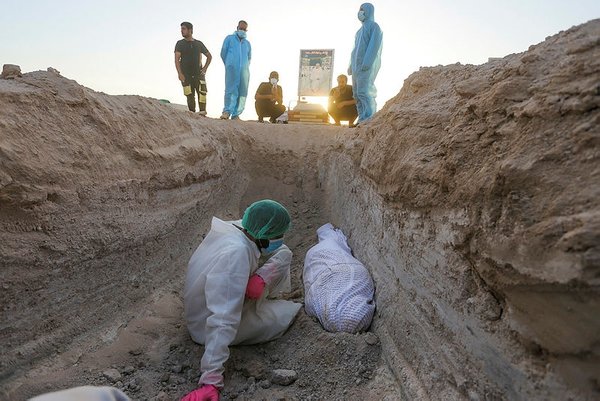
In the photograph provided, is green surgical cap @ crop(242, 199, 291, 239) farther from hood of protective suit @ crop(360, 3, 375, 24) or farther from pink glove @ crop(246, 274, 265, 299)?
hood of protective suit @ crop(360, 3, 375, 24)

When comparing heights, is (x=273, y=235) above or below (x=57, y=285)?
above

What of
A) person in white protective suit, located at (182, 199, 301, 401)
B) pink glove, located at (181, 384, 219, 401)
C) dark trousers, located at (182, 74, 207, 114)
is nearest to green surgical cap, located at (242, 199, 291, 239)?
person in white protective suit, located at (182, 199, 301, 401)

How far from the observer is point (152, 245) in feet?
10.8

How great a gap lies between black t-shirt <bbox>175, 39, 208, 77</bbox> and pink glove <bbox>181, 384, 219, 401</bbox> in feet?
18.9

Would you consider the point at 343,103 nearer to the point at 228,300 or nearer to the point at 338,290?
the point at 338,290

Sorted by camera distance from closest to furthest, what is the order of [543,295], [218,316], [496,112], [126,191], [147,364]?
[543,295] → [496,112] → [218,316] → [147,364] → [126,191]

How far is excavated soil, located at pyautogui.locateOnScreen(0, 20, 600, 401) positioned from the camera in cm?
134

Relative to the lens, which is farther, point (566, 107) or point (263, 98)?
point (263, 98)

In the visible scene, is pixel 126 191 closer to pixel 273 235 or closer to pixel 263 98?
pixel 273 235

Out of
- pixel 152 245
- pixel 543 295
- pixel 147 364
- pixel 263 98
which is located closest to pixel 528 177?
pixel 543 295

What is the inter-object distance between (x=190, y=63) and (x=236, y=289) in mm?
5449

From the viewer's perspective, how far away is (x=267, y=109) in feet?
29.3

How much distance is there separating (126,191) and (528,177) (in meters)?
2.52

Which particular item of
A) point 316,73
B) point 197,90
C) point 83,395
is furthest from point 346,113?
point 83,395
